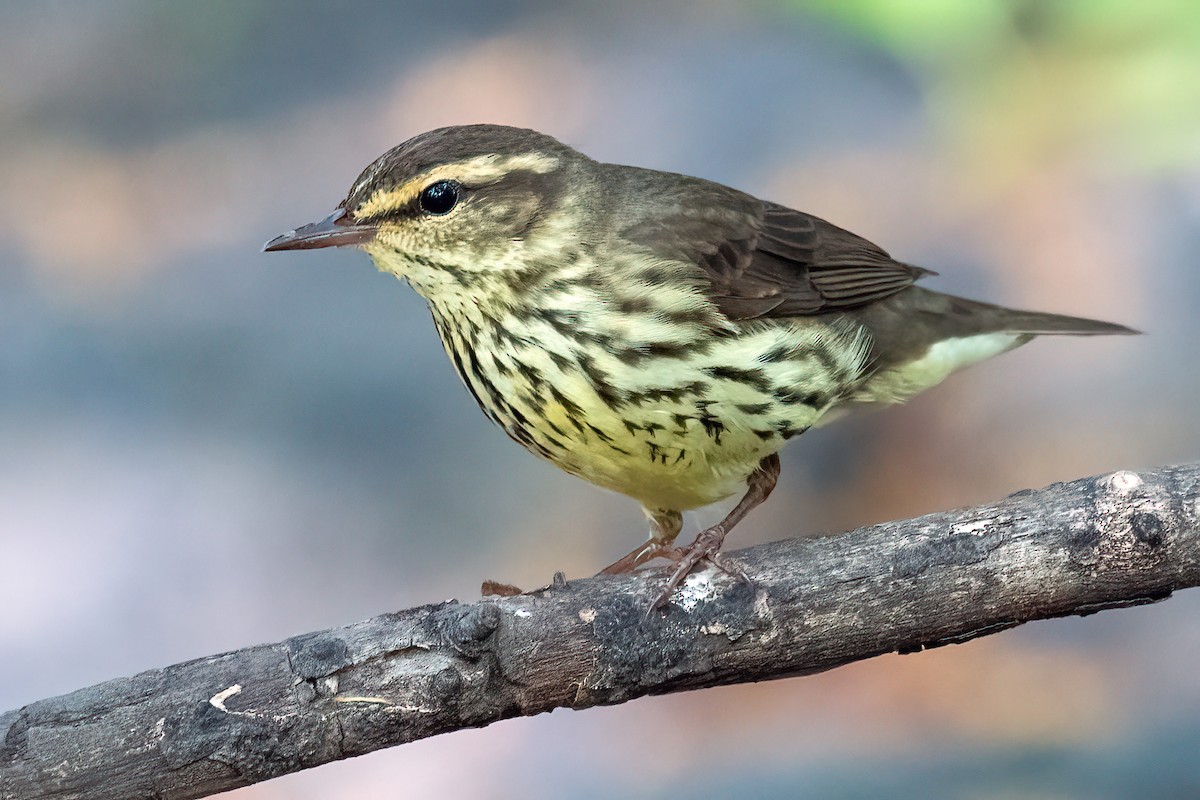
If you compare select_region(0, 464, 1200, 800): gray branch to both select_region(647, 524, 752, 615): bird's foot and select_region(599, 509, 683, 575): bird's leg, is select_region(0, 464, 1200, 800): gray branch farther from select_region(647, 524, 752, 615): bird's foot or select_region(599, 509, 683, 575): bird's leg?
select_region(599, 509, 683, 575): bird's leg

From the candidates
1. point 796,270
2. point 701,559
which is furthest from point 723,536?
point 796,270

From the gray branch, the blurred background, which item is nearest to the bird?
the gray branch

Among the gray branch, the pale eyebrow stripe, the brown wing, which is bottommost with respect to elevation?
the gray branch

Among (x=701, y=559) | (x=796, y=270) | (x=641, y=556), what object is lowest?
(x=701, y=559)

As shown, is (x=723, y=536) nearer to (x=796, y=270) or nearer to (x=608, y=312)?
(x=608, y=312)

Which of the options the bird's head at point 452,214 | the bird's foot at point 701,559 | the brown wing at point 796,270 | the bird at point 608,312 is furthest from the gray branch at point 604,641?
the bird's head at point 452,214

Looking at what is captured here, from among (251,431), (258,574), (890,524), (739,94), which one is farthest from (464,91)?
(890,524)
